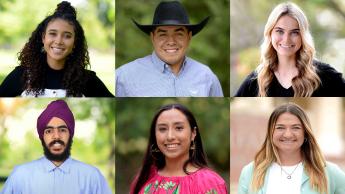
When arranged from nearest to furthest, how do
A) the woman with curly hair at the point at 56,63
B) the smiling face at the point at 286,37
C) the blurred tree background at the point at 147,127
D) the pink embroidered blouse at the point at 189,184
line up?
the pink embroidered blouse at the point at 189,184 → the smiling face at the point at 286,37 → the woman with curly hair at the point at 56,63 → the blurred tree background at the point at 147,127

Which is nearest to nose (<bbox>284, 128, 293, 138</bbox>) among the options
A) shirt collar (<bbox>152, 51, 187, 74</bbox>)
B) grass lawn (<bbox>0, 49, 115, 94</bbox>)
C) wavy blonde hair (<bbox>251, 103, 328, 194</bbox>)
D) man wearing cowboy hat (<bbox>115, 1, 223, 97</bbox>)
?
wavy blonde hair (<bbox>251, 103, 328, 194</bbox>)

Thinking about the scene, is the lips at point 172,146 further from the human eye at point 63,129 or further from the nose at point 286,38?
the nose at point 286,38

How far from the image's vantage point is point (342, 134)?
783 centimetres

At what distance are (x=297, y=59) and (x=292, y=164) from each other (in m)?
0.75

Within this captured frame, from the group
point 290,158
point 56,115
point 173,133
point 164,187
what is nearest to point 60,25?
point 56,115

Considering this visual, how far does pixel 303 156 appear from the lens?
20.9 feet

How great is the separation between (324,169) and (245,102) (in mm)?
988

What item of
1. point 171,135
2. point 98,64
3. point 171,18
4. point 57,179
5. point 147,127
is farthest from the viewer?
point 147,127

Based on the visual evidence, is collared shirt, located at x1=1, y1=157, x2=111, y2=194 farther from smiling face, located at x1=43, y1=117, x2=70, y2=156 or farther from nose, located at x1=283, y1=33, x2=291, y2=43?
nose, located at x1=283, y1=33, x2=291, y2=43

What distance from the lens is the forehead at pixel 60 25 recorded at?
261 inches

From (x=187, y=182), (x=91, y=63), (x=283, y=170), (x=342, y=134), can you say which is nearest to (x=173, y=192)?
(x=187, y=182)

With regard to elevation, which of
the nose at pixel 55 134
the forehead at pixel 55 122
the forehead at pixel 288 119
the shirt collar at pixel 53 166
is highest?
the forehead at pixel 288 119

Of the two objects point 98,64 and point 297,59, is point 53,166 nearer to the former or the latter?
point 98,64

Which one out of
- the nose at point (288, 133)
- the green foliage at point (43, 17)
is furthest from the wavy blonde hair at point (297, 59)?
the green foliage at point (43, 17)
